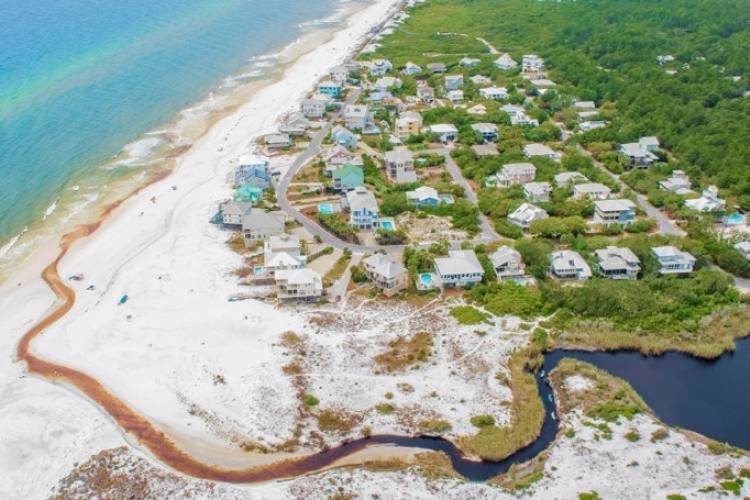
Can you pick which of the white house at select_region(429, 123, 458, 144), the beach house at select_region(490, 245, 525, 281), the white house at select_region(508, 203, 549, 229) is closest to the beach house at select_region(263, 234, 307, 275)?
the beach house at select_region(490, 245, 525, 281)

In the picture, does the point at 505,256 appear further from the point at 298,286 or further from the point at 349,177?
the point at 349,177

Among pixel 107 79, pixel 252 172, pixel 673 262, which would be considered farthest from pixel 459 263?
pixel 107 79

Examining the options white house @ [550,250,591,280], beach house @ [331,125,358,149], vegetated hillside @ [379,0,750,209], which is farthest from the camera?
beach house @ [331,125,358,149]

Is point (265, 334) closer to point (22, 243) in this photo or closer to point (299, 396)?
point (299, 396)

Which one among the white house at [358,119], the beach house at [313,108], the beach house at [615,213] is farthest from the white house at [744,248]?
the beach house at [313,108]

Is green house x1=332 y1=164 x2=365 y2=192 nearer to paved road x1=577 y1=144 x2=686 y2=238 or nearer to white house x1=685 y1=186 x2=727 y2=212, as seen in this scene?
paved road x1=577 y1=144 x2=686 y2=238

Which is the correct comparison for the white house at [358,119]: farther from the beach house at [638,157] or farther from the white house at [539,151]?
the beach house at [638,157]
